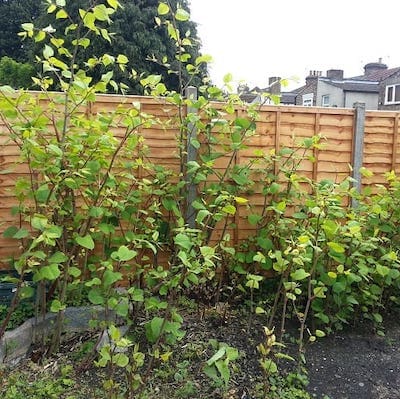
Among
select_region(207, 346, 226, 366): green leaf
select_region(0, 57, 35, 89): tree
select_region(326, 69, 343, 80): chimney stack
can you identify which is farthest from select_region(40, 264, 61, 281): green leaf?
select_region(326, 69, 343, 80): chimney stack

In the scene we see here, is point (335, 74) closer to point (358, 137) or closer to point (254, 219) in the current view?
point (358, 137)

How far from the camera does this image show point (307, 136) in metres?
3.40

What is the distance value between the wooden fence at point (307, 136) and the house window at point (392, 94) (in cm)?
2011

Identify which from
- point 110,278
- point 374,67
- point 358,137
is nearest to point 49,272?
point 110,278

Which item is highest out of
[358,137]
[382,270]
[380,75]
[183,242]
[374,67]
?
[374,67]

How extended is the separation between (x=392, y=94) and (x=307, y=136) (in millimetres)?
21046

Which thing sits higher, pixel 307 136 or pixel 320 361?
pixel 307 136

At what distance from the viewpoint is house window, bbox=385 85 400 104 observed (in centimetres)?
2119

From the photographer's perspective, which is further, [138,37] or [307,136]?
[138,37]

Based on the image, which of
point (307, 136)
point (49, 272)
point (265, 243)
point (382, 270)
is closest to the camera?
point (49, 272)

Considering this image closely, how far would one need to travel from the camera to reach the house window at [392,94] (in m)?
21.2

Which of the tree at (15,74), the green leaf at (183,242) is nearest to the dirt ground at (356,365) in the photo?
the green leaf at (183,242)

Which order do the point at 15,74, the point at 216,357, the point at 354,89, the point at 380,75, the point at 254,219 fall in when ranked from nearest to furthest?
the point at 216,357
the point at 254,219
the point at 15,74
the point at 354,89
the point at 380,75

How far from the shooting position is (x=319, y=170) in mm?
3465
